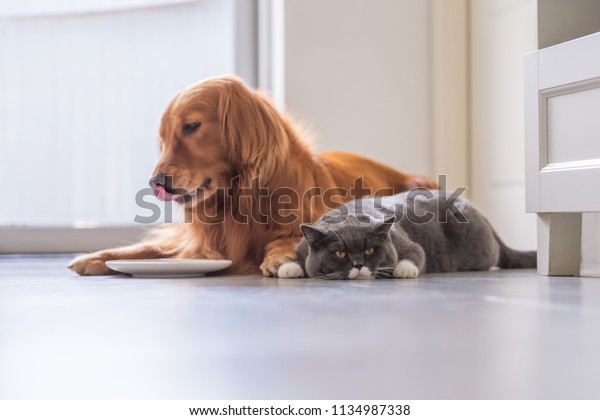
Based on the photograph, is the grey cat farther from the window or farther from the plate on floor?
the window

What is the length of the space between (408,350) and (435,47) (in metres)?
2.37

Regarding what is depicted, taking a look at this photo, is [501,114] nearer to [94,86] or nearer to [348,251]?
[348,251]

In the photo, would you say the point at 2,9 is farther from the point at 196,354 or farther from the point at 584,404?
the point at 584,404

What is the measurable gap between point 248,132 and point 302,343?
3.79ft

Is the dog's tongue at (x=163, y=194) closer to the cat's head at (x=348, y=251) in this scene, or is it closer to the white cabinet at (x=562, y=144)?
the cat's head at (x=348, y=251)

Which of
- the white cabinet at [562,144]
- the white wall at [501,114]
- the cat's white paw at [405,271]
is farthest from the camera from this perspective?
the white wall at [501,114]

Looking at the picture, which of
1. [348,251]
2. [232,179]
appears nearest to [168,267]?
[232,179]

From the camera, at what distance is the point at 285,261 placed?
5.96 feet

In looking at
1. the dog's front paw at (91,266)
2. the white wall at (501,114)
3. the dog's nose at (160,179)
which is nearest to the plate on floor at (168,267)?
the dog's front paw at (91,266)

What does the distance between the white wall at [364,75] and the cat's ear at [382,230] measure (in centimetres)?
126

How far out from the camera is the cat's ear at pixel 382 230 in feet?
5.72

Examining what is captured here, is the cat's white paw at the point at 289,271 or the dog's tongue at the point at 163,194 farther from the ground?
the dog's tongue at the point at 163,194

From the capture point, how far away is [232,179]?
199 cm

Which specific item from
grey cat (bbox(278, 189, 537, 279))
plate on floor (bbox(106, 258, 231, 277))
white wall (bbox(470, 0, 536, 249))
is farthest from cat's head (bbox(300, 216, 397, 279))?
white wall (bbox(470, 0, 536, 249))
